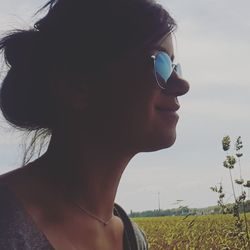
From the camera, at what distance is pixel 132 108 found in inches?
74.7

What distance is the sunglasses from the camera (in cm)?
196

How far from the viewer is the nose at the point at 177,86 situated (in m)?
2.00

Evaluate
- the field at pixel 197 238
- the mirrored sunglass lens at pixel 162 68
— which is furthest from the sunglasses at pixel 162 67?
the field at pixel 197 238

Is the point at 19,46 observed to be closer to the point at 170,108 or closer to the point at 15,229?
the point at 170,108

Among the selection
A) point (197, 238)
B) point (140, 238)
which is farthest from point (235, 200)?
point (197, 238)

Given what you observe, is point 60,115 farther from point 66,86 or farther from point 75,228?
point 75,228

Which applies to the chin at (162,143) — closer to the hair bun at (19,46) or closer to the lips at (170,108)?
the lips at (170,108)

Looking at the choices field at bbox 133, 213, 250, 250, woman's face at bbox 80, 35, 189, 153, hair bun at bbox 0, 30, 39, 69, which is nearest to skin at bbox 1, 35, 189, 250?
woman's face at bbox 80, 35, 189, 153

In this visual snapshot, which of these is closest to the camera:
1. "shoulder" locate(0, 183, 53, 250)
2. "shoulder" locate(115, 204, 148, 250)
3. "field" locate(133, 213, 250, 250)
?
"shoulder" locate(0, 183, 53, 250)

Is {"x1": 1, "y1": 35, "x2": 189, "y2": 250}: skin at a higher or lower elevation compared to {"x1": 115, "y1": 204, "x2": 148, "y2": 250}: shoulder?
higher

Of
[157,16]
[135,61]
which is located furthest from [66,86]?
[157,16]

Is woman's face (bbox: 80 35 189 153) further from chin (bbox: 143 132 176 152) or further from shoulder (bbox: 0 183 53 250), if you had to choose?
shoulder (bbox: 0 183 53 250)

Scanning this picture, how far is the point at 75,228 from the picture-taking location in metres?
1.83

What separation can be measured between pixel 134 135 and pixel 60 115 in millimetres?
278
